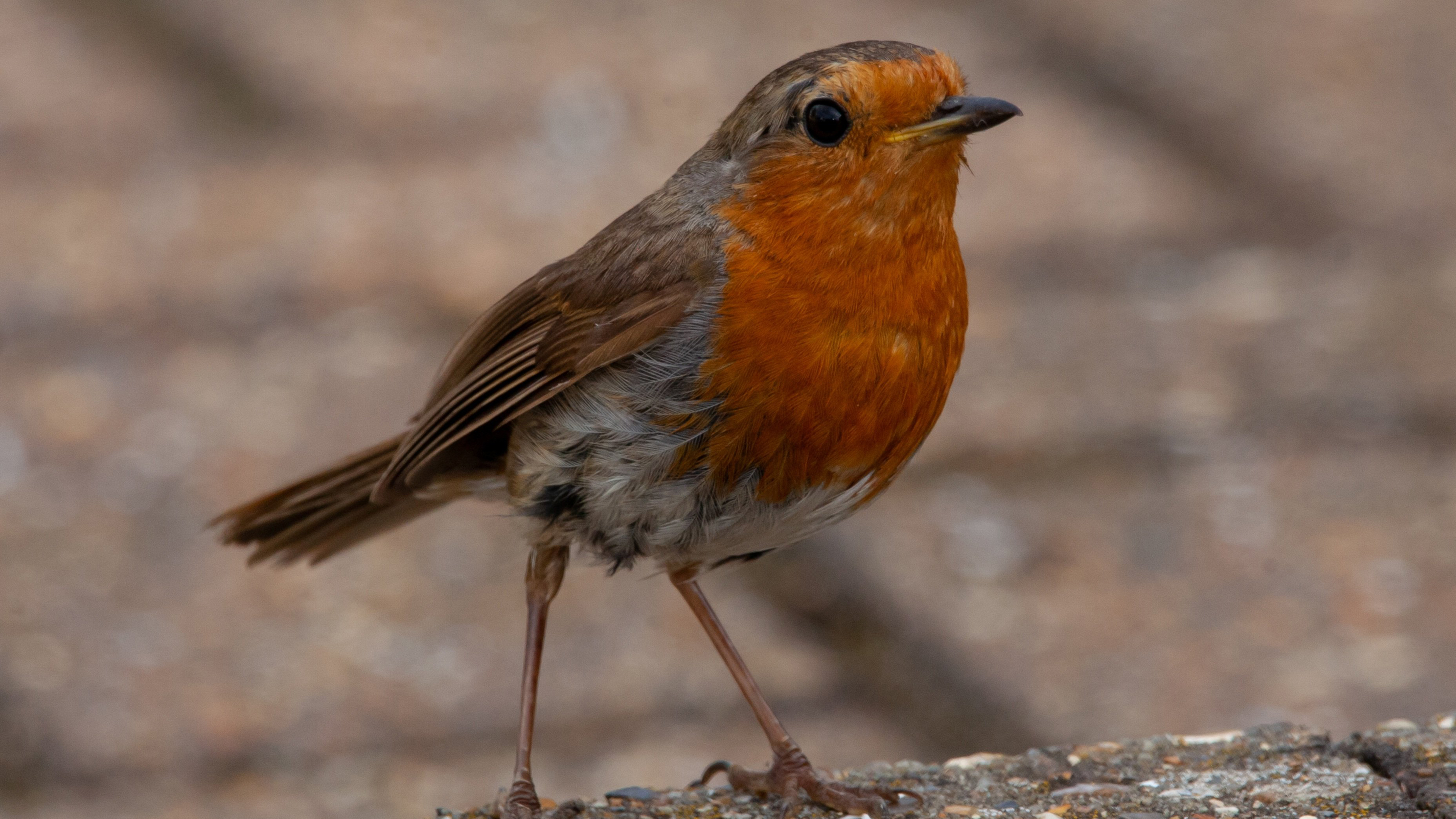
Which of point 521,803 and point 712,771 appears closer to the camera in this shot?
point 521,803

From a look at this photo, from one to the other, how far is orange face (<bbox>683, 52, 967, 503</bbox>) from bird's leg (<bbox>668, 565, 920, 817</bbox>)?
0.60m

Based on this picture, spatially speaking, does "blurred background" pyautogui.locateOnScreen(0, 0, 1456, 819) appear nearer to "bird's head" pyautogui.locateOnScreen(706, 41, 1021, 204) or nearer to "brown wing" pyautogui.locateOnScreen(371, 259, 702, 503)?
"brown wing" pyautogui.locateOnScreen(371, 259, 702, 503)

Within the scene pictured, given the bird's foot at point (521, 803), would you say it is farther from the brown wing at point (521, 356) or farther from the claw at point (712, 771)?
the brown wing at point (521, 356)

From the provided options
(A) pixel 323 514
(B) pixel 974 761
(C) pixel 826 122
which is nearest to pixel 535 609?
(A) pixel 323 514

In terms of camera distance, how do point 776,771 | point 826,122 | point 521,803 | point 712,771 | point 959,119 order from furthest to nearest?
point 712,771
point 776,771
point 521,803
point 826,122
point 959,119

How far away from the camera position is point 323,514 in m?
4.41

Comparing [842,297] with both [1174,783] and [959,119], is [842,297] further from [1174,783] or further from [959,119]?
[1174,783]

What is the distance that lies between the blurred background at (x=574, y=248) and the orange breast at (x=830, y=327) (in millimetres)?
786

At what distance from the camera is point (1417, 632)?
499 centimetres

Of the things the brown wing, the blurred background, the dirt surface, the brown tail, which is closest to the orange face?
the brown wing

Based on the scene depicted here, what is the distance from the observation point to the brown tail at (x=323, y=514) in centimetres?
434

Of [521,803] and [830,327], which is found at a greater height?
[830,327]

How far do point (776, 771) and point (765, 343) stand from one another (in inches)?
36.9

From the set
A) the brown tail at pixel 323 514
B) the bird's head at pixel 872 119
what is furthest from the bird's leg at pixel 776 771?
the bird's head at pixel 872 119
